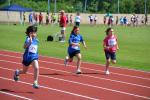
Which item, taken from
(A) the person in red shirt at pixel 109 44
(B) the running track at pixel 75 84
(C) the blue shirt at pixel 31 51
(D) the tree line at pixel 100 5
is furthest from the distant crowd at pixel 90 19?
(C) the blue shirt at pixel 31 51

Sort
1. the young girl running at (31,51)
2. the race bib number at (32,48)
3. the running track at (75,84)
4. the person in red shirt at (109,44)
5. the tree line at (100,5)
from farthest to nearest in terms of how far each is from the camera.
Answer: the tree line at (100,5)
the person in red shirt at (109,44)
the race bib number at (32,48)
the young girl running at (31,51)
the running track at (75,84)

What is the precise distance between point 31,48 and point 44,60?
7.11 m

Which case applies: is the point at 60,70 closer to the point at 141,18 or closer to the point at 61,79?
the point at 61,79

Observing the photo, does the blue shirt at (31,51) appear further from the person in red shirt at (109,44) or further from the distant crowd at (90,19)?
the distant crowd at (90,19)

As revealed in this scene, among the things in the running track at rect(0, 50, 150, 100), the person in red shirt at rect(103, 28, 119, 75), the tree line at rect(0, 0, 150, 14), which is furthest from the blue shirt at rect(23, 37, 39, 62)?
the tree line at rect(0, 0, 150, 14)

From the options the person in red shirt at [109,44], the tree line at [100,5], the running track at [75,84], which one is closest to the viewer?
the running track at [75,84]

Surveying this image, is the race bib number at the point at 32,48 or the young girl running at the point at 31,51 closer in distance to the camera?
the young girl running at the point at 31,51

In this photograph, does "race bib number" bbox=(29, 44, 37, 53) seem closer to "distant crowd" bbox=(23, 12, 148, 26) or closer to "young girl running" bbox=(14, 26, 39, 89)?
"young girl running" bbox=(14, 26, 39, 89)

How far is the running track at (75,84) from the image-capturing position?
37.8 ft

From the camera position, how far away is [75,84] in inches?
524

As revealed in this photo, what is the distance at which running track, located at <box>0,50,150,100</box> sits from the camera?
37.8 ft

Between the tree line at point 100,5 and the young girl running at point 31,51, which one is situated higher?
the tree line at point 100,5

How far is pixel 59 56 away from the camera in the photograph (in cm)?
2098

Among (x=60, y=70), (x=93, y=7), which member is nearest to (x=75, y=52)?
(x=60, y=70)
